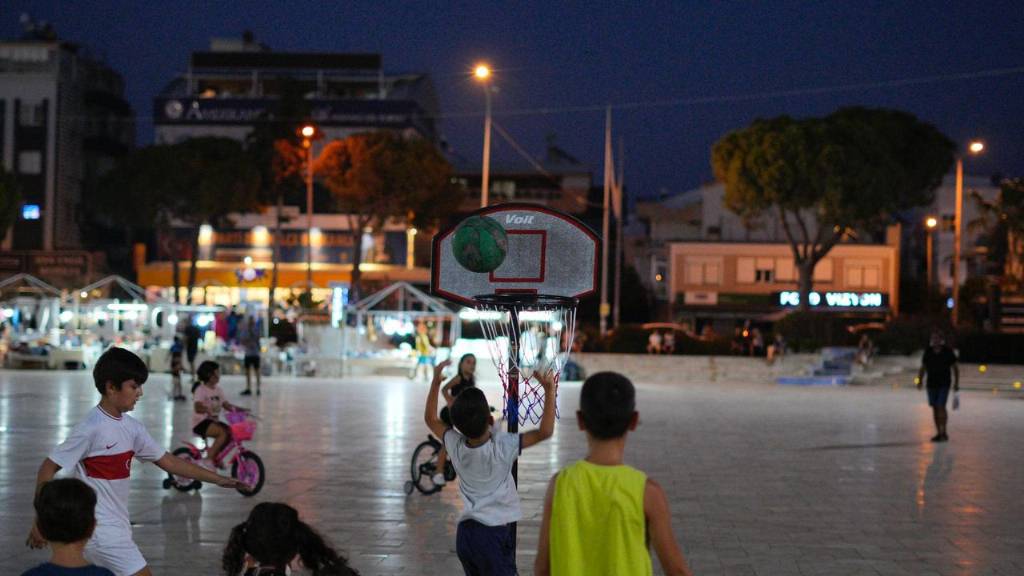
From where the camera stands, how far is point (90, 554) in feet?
19.4

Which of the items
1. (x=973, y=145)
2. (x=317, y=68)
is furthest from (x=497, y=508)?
(x=317, y=68)

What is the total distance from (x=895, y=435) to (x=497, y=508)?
1605 centimetres

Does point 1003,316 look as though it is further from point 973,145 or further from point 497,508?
point 497,508

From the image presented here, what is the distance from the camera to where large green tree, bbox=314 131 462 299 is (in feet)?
200

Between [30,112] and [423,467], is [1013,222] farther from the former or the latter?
[30,112]

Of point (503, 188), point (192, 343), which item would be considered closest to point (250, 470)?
point (192, 343)

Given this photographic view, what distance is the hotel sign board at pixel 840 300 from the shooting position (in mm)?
62031

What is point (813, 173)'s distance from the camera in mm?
50656

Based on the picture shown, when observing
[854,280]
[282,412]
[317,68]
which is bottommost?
[282,412]

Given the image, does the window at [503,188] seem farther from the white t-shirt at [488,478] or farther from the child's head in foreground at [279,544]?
the child's head in foreground at [279,544]

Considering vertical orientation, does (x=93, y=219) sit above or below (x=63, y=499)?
above

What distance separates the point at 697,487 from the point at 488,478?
8.07 metres

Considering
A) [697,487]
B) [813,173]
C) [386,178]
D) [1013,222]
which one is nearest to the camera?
[697,487]

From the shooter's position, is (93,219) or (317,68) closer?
(93,219)
